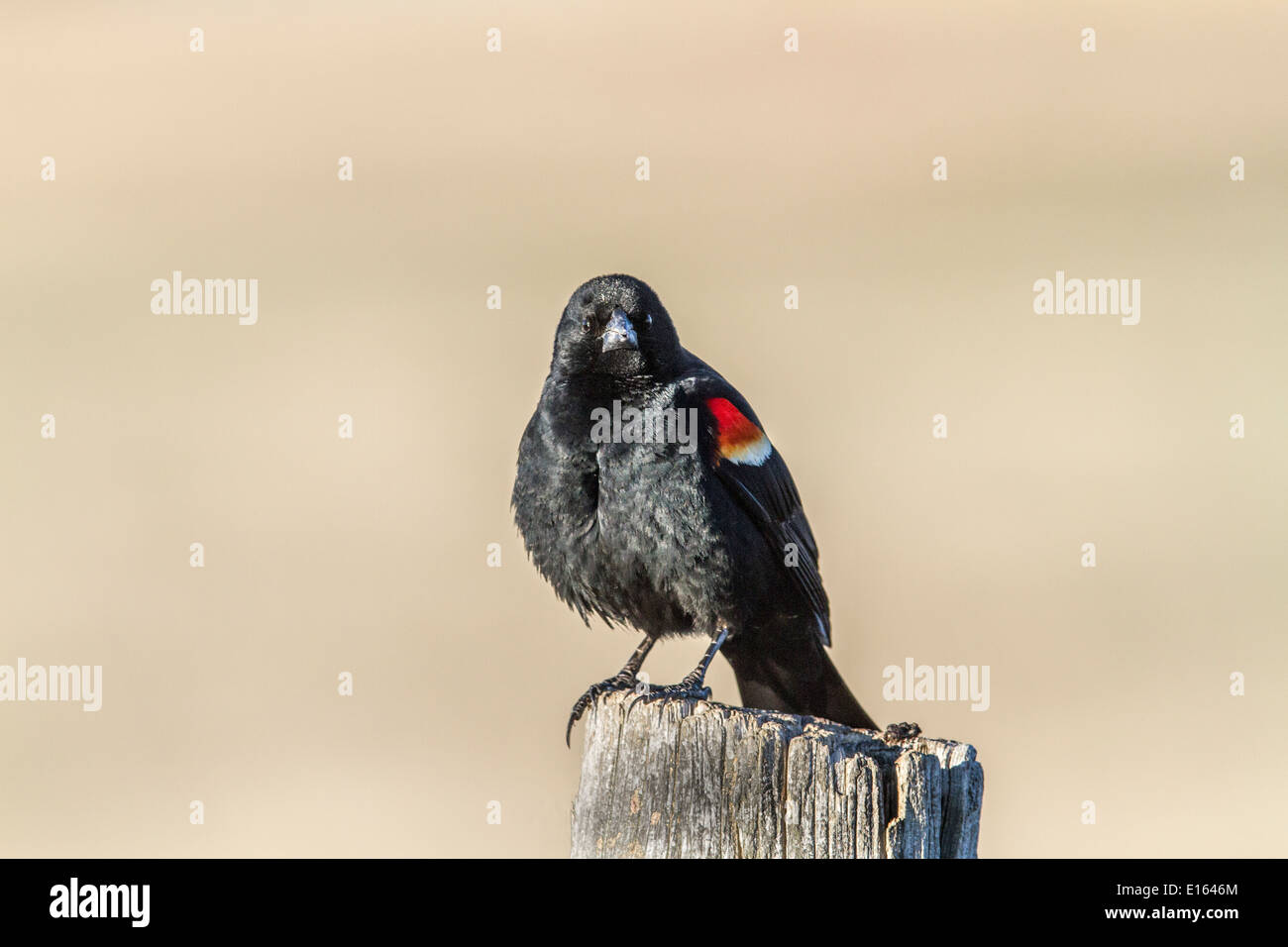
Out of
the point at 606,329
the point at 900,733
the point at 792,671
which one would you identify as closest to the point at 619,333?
the point at 606,329

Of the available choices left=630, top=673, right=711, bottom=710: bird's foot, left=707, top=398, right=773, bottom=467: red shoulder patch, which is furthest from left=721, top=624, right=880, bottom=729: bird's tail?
left=707, top=398, right=773, bottom=467: red shoulder patch

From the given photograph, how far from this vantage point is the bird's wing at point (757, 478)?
5852 mm

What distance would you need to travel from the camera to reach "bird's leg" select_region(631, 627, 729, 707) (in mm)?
5027

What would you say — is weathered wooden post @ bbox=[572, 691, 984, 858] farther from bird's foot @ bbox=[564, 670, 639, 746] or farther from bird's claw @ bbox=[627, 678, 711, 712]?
bird's foot @ bbox=[564, 670, 639, 746]

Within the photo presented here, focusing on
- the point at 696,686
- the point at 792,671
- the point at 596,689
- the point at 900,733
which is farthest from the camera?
the point at 792,671

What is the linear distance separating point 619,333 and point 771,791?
2458 mm

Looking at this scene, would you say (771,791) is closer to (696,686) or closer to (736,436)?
(696,686)

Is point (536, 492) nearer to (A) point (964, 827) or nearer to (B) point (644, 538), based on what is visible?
(B) point (644, 538)

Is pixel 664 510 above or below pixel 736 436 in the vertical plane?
below

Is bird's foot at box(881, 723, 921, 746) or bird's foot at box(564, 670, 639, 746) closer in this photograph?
A: bird's foot at box(881, 723, 921, 746)

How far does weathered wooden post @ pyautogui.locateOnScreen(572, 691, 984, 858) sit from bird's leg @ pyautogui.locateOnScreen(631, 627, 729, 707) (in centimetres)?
59

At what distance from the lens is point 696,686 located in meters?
5.44

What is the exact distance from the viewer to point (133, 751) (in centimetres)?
1112

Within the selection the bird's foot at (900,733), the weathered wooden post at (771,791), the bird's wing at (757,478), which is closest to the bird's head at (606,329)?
the bird's wing at (757,478)
